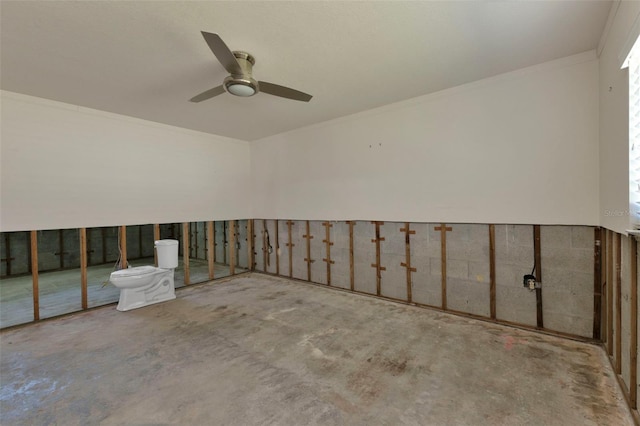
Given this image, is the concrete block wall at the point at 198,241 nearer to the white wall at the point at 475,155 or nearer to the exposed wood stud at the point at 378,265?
the white wall at the point at 475,155

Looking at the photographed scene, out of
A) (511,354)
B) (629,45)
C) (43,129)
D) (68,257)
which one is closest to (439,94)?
(629,45)

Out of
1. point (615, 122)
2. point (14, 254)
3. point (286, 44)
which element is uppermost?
point (286, 44)

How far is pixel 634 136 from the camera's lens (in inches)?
66.7

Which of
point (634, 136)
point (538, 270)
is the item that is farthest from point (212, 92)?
point (538, 270)

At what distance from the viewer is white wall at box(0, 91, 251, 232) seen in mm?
3293

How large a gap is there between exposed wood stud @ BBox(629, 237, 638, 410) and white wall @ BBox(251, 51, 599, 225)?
1077 mm

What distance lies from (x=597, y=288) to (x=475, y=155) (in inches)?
68.1

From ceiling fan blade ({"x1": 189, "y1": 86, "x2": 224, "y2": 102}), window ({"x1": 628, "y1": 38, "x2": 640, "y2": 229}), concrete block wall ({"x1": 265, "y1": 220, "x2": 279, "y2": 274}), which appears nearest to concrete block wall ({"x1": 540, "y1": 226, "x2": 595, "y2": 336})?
window ({"x1": 628, "y1": 38, "x2": 640, "y2": 229})

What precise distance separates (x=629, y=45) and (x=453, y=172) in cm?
182

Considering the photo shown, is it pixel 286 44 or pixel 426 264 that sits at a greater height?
pixel 286 44

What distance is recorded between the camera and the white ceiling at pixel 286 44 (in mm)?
1957

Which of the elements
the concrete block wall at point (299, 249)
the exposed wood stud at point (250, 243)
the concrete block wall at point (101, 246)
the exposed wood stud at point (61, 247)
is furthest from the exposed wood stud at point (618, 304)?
the exposed wood stud at point (61, 247)

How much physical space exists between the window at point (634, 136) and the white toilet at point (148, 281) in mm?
4955

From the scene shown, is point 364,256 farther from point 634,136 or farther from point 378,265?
point 634,136
